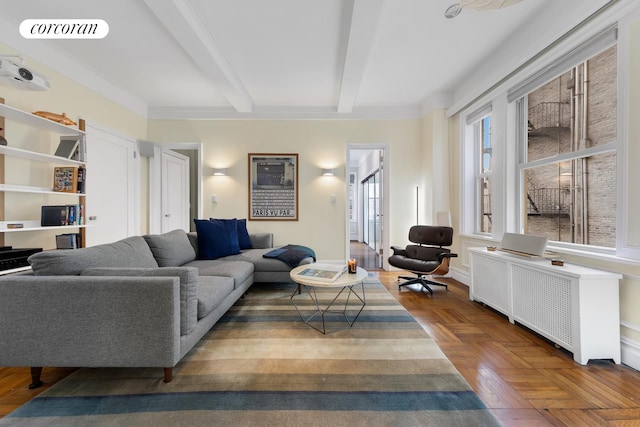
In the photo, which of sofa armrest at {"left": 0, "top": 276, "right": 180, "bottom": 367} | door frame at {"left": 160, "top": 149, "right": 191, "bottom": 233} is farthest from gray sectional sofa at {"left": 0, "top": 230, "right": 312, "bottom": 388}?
door frame at {"left": 160, "top": 149, "right": 191, "bottom": 233}

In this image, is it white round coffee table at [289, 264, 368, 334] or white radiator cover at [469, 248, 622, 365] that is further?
white round coffee table at [289, 264, 368, 334]

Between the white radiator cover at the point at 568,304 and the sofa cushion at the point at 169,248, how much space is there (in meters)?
3.26

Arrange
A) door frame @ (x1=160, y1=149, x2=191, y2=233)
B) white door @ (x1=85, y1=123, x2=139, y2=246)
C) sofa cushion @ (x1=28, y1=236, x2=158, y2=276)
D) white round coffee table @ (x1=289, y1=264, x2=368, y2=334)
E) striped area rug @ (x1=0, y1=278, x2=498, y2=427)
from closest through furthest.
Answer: striped area rug @ (x1=0, y1=278, x2=498, y2=427) → sofa cushion @ (x1=28, y1=236, x2=158, y2=276) → white round coffee table @ (x1=289, y1=264, x2=368, y2=334) → white door @ (x1=85, y1=123, x2=139, y2=246) → door frame @ (x1=160, y1=149, x2=191, y2=233)

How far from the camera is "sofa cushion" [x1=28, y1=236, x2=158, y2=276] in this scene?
5.08ft

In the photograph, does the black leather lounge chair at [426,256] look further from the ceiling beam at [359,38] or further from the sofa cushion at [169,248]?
the sofa cushion at [169,248]

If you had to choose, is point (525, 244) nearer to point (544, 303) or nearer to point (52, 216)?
point (544, 303)

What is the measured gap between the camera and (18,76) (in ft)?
6.88

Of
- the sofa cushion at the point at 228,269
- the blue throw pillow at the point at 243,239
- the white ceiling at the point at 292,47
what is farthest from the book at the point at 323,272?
the white ceiling at the point at 292,47

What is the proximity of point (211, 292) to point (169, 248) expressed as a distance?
3.04 feet

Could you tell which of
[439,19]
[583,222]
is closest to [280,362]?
[583,222]

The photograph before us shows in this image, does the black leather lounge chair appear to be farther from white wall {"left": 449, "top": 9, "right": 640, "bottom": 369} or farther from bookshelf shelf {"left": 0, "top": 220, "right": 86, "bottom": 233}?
bookshelf shelf {"left": 0, "top": 220, "right": 86, "bottom": 233}

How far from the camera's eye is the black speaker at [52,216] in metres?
2.58

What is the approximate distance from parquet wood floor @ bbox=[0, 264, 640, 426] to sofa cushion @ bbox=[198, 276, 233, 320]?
925mm

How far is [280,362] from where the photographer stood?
1.75m
